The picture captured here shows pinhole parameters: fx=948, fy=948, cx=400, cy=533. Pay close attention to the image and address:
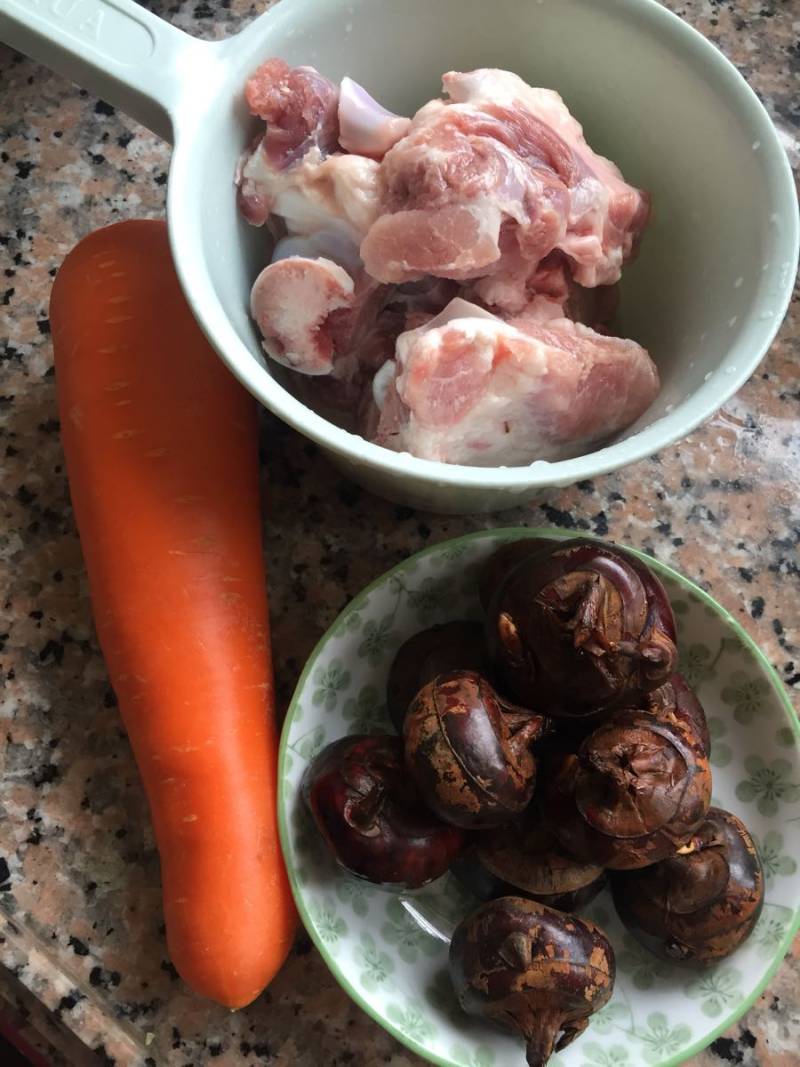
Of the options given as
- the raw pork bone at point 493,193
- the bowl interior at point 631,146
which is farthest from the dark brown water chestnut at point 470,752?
the raw pork bone at point 493,193

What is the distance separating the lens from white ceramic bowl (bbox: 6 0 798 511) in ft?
2.24

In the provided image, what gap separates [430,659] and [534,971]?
0.82ft

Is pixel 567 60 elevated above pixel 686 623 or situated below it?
above

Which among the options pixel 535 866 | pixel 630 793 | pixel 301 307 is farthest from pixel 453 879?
pixel 301 307

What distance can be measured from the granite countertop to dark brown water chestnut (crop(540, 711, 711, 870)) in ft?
0.87

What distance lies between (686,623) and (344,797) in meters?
0.35

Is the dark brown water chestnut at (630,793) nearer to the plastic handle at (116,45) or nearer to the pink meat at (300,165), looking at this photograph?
the pink meat at (300,165)

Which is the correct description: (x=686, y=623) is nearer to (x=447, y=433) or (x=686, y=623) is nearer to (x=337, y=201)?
(x=447, y=433)

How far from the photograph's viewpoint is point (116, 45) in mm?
720

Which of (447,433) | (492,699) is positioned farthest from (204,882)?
(447,433)

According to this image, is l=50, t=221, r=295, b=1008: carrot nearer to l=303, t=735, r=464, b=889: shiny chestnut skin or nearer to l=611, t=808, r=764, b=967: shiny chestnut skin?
l=303, t=735, r=464, b=889: shiny chestnut skin

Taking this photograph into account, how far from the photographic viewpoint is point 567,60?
2.76 feet

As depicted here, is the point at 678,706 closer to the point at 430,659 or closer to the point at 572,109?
the point at 430,659

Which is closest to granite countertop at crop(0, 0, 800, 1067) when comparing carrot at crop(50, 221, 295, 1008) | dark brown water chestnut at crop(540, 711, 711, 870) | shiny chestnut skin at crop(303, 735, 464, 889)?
carrot at crop(50, 221, 295, 1008)
